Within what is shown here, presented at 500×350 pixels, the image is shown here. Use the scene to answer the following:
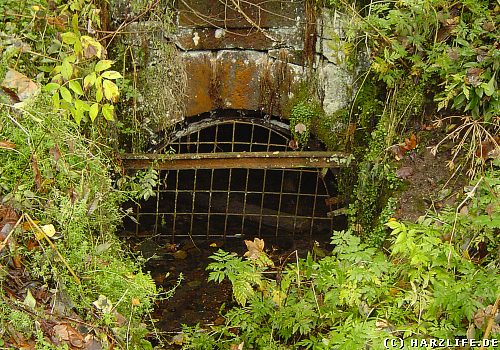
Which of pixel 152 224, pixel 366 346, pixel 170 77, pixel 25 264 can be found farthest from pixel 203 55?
pixel 366 346

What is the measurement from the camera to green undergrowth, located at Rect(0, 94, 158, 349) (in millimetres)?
2809

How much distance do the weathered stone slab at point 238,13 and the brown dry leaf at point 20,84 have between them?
1961mm

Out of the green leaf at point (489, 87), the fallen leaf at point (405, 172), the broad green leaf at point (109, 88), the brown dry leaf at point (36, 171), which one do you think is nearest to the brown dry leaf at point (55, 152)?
the brown dry leaf at point (36, 171)

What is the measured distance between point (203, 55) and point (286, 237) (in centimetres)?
212

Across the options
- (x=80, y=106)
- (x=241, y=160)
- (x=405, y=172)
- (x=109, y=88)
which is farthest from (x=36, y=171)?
(x=405, y=172)

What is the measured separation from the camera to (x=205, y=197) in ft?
21.3

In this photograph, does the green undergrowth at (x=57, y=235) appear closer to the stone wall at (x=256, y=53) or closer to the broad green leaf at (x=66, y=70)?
the broad green leaf at (x=66, y=70)

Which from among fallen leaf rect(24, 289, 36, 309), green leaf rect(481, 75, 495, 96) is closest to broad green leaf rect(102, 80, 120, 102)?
fallen leaf rect(24, 289, 36, 309)

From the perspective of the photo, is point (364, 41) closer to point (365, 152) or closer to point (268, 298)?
point (365, 152)

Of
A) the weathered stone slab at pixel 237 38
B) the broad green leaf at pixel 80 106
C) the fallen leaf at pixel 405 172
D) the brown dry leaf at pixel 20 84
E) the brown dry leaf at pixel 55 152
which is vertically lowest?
the fallen leaf at pixel 405 172

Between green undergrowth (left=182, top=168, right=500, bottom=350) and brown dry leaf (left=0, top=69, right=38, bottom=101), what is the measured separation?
1.45 metres

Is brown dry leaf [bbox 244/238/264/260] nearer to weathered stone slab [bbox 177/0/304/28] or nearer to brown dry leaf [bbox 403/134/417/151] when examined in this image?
brown dry leaf [bbox 403/134/417/151]

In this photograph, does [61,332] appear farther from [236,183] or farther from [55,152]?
[236,183]

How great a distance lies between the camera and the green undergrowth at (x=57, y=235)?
2809 millimetres
